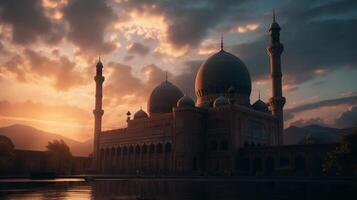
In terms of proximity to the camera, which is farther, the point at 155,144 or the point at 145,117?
the point at 145,117

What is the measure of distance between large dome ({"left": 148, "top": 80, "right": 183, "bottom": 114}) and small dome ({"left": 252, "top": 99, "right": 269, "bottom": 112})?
482 inches

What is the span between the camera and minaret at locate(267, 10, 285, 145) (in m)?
55.4

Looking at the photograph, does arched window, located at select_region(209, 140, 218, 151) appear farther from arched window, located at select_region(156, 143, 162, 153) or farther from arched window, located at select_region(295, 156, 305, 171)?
arched window, located at select_region(295, 156, 305, 171)

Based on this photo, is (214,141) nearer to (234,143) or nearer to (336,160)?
(234,143)

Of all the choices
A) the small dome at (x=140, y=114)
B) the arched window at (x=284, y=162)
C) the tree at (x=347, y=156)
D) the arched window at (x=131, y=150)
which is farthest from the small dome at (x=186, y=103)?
the tree at (x=347, y=156)

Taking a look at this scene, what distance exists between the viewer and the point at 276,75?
5538 centimetres

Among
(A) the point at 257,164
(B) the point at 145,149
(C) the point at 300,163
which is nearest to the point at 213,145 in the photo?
(A) the point at 257,164

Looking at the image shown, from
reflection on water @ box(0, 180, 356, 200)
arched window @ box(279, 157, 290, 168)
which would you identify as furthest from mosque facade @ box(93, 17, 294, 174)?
reflection on water @ box(0, 180, 356, 200)

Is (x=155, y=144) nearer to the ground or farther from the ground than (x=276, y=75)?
Result: nearer to the ground

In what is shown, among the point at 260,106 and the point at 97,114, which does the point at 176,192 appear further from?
the point at 97,114

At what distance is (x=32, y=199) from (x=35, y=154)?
138 feet

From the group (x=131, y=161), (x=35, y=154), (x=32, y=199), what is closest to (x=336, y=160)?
(x=32, y=199)

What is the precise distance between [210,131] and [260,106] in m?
10.2

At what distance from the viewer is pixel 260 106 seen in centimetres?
5653
